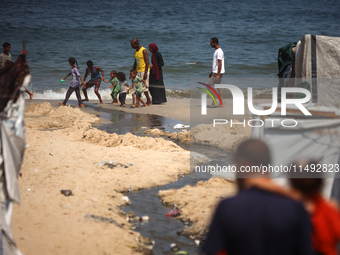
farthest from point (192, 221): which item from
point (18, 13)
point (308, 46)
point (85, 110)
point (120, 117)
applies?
point (18, 13)

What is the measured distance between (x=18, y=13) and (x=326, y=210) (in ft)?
127

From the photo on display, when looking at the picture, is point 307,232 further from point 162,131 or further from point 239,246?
point 162,131

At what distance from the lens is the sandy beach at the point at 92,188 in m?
4.50

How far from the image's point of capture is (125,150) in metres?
7.86

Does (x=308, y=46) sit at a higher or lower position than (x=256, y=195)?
higher

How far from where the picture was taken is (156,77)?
12766mm

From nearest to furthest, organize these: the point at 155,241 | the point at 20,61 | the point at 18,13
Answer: the point at 20,61 → the point at 155,241 → the point at 18,13

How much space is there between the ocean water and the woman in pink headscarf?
167 inches

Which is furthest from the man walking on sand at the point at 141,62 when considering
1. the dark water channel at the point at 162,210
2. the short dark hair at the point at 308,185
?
the short dark hair at the point at 308,185

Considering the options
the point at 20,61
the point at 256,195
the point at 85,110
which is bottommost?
the point at 85,110

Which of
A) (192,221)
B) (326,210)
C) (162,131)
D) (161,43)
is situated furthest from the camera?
(161,43)

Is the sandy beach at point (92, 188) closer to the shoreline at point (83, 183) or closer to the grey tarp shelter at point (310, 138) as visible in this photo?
the shoreline at point (83, 183)

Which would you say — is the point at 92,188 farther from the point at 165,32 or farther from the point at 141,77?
the point at 165,32

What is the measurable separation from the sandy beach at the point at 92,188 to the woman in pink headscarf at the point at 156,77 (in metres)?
3.61
